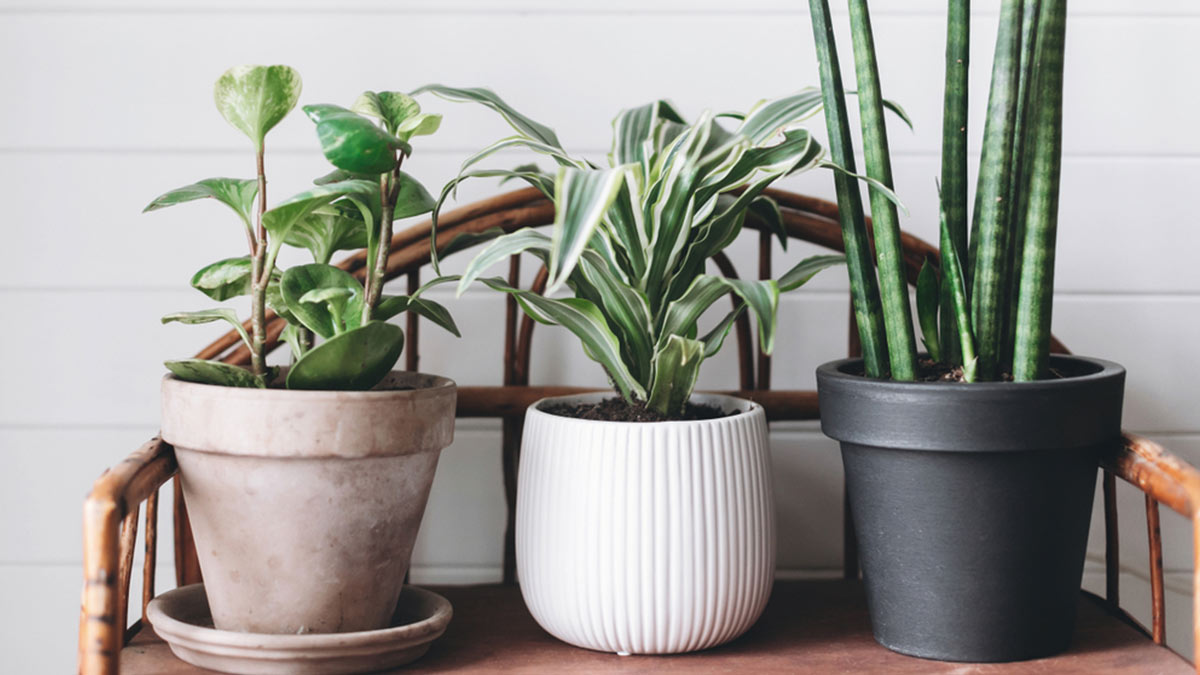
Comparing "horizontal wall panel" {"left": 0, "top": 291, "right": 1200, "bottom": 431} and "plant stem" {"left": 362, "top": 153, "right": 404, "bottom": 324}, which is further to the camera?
"horizontal wall panel" {"left": 0, "top": 291, "right": 1200, "bottom": 431}

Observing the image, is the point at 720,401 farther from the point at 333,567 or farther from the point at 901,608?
the point at 333,567

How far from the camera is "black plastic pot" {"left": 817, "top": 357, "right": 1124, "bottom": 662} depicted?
27.3 inches

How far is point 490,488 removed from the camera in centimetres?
107

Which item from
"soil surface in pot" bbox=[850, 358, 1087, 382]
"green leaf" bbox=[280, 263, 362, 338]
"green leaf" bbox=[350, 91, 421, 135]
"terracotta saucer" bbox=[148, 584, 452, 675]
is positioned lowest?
"terracotta saucer" bbox=[148, 584, 452, 675]

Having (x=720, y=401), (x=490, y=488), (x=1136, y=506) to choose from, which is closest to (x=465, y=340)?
(x=490, y=488)

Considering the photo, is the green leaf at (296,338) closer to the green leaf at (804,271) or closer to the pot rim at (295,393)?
the pot rim at (295,393)

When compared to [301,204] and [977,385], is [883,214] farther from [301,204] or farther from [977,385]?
[301,204]

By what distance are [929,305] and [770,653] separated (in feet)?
1.04

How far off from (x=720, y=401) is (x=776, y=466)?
10.4 inches

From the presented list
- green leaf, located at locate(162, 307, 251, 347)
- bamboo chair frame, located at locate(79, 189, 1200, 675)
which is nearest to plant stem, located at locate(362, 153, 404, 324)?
green leaf, located at locate(162, 307, 251, 347)

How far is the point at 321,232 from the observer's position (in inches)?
31.1

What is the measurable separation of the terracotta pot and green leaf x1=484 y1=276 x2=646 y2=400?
4.2 inches

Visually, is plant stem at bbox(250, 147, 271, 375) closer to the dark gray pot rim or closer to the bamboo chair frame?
the bamboo chair frame

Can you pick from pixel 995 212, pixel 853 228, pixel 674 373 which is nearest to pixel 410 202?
pixel 674 373
